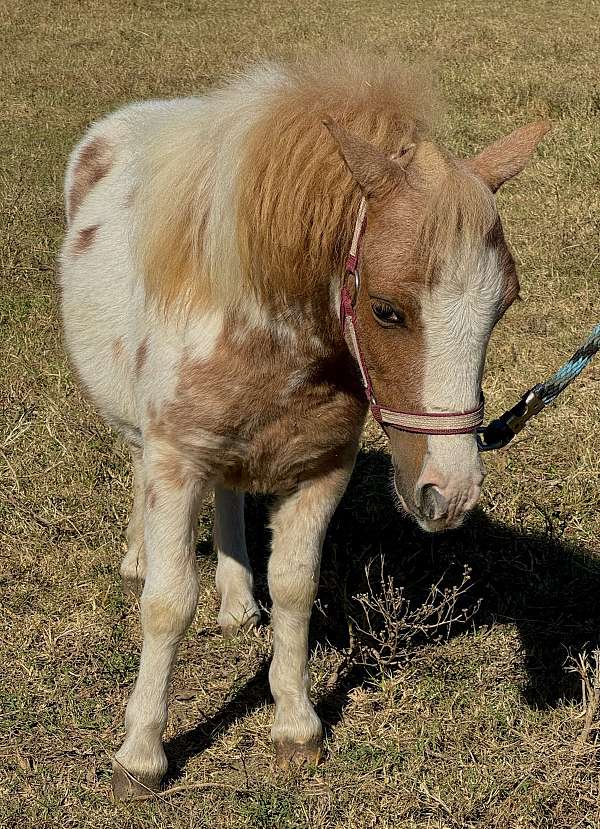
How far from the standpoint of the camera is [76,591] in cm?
399

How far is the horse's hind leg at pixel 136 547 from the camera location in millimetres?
4047

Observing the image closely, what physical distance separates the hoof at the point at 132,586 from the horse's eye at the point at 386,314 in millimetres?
A: 2046

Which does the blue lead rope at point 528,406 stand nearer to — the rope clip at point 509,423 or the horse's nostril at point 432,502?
the rope clip at point 509,423

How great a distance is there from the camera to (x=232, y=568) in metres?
4.02

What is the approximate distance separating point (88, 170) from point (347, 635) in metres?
2.08

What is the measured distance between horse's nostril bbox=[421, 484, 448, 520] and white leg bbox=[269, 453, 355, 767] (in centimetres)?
65

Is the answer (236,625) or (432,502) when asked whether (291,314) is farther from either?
(236,625)

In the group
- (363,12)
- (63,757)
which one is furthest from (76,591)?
(363,12)

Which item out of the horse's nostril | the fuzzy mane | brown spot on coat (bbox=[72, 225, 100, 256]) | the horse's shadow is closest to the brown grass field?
the horse's shadow

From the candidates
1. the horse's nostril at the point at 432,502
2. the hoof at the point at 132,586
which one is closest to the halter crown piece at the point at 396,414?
the horse's nostril at the point at 432,502

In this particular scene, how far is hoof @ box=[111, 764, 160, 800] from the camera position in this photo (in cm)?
310

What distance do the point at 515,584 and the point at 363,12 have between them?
1226cm

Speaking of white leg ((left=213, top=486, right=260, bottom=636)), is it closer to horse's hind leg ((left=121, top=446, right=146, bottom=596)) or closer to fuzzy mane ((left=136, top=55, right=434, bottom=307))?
horse's hind leg ((left=121, top=446, right=146, bottom=596))

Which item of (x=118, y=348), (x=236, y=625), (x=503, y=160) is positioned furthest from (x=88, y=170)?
(x=503, y=160)
